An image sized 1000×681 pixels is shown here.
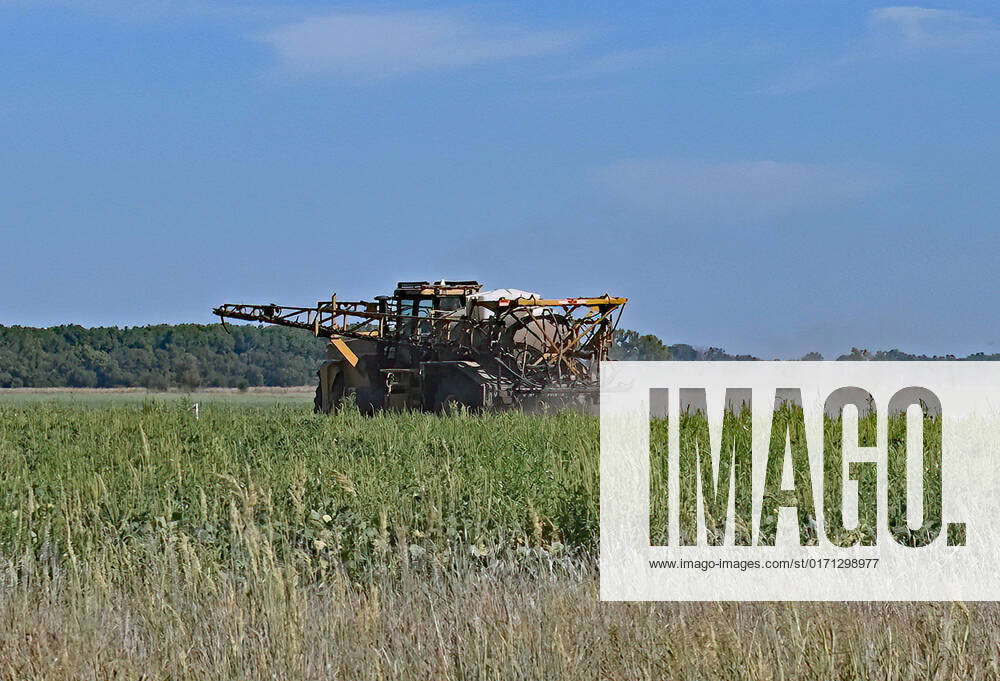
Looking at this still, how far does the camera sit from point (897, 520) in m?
7.89

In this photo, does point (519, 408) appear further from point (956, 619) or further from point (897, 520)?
point (956, 619)

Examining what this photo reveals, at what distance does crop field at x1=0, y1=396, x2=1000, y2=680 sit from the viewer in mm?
4895

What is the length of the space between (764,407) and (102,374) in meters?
40.4

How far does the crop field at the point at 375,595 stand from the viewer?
4.89m

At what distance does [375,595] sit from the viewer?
5.53 meters
